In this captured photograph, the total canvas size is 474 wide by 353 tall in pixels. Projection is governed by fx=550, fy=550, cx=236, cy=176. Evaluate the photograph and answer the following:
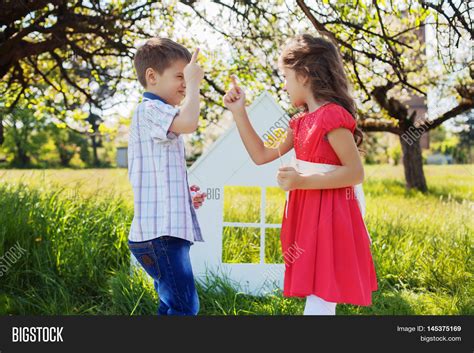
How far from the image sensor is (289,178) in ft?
5.74

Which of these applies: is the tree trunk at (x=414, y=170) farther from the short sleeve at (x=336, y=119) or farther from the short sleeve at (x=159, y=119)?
the short sleeve at (x=159, y=119)

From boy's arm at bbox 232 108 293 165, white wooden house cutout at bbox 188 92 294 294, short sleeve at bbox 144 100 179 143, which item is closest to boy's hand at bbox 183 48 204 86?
short sleeve at bbox 144 100 179 143

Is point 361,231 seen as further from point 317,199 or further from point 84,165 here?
point 84,165

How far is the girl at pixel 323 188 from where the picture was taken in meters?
1.78

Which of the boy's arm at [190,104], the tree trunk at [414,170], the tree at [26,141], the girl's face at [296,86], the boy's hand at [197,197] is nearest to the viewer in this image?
the boy's arm at [190,104]

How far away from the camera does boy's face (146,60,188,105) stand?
6.24 feet

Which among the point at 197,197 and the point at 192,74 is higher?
the point at 192,74

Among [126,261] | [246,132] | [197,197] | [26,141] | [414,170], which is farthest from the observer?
[26,141]

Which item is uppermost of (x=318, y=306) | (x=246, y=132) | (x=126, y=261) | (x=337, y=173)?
(x=246, y=132)

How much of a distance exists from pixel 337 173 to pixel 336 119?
0.17 metres

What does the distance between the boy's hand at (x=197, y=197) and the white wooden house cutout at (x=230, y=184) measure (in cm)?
2

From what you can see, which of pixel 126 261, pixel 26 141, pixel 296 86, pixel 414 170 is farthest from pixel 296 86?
pixel 26 141

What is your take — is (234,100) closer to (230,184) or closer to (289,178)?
(289,178)

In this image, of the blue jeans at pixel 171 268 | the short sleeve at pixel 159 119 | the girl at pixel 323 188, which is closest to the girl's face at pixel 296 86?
the girl at pixel 323 188
